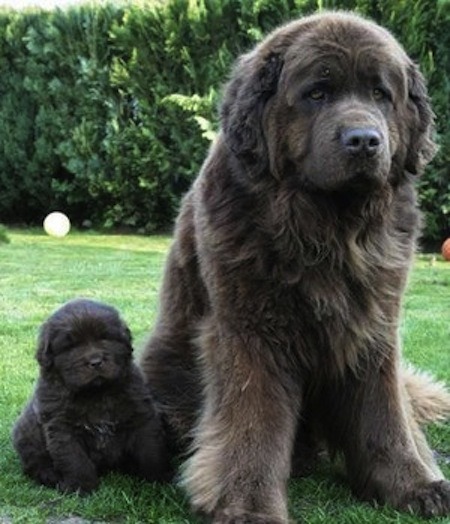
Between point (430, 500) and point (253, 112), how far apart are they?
1.51 m

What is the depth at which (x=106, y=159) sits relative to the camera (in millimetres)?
14234

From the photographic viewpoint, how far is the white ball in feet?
48.1

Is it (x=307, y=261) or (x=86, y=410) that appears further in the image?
(x=86, y=410)

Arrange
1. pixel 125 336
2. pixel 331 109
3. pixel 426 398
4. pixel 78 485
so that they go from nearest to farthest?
1. pixel 331 109
2. pixel 78 485
3. pixel 125 336
4. pixel 426 398

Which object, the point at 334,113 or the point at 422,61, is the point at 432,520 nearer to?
the point at 334,113

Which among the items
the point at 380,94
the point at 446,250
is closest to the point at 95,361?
the point at 380,94

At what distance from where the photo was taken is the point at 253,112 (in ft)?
10.7

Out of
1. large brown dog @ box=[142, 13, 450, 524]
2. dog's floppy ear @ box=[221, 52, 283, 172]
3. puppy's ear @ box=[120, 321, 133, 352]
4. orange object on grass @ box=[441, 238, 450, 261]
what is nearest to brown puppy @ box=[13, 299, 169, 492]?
puppy's ear @ box=[120, 321, 133, 352]

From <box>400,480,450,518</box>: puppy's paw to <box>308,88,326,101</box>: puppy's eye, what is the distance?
4.71 feet

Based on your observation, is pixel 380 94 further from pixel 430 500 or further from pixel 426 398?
pixel 426 398

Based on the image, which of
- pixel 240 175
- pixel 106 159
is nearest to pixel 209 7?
pixel 106 159

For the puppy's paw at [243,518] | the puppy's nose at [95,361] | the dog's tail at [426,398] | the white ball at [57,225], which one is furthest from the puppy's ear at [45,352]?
the white ball at [57,225]

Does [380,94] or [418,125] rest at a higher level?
[380,94]

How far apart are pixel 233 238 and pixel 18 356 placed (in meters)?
3.14
